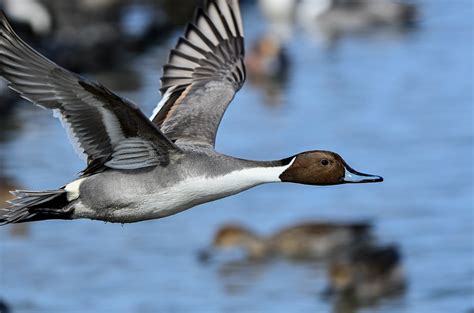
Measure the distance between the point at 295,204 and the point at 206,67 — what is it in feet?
16.6

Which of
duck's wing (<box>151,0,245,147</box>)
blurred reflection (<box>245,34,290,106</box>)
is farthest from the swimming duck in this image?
blurred reflection (<box>245,34,290,106</box>)

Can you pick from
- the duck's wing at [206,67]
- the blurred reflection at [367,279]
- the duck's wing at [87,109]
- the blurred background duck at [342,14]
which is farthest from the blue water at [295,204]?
the duck's wing at [87,109]

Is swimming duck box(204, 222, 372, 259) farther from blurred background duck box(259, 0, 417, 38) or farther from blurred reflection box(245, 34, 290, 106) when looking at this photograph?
blurred background duck box(259, 0, 417, 38)

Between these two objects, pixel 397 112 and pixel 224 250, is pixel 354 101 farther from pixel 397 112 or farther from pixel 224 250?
pixel 224 250

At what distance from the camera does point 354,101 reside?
56.3 feet

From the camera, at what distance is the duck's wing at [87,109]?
6.77 meters

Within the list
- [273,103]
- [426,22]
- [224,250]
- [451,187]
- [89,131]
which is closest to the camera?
[89,131]

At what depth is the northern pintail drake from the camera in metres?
6.85

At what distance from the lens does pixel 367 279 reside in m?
12.1

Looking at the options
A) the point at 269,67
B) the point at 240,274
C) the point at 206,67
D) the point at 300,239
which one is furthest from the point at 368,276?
the point at 269,67

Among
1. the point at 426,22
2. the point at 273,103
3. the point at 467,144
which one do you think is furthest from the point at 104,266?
the point at 426,22

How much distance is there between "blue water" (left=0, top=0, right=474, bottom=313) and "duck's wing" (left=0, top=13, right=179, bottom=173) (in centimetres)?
425

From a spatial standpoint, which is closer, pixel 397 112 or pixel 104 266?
pixel 104 266

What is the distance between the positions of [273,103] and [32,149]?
11.3 feet
